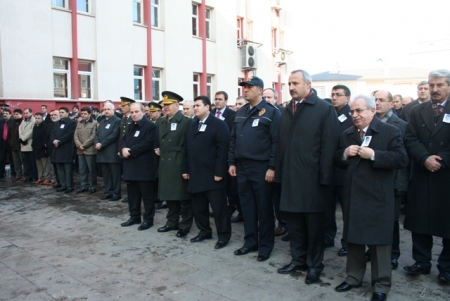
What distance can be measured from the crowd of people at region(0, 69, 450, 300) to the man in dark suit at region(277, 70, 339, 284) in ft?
0.03

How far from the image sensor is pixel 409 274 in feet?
14.4

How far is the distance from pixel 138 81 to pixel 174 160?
499 inches

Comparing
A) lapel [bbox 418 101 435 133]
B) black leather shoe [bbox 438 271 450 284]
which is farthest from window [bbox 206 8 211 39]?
black leather shoe [bbox 438 271 450 284]

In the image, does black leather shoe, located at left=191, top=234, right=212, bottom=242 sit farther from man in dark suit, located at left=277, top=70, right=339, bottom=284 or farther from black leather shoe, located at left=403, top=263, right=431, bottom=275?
black leather shoe, located at left=403, top=263, right=431, bottom=275

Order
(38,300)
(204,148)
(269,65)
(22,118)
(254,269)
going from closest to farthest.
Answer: (38,300), (254,269), (204,148), (22,118), (269,65)

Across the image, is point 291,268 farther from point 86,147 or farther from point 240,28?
point 240,28

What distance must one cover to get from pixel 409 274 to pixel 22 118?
1105cm

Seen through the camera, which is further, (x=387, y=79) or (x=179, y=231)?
(x=387, y=79)

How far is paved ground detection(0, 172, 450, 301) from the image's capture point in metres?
4.02

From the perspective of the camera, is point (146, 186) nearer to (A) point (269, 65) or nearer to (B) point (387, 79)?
(A) point (269, 65)

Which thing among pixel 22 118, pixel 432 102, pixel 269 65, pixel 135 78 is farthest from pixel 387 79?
pixel 432 102

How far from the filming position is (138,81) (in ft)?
59.1

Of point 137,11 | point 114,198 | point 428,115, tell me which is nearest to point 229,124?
point 114,198

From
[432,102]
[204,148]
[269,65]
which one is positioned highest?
[269,65]
